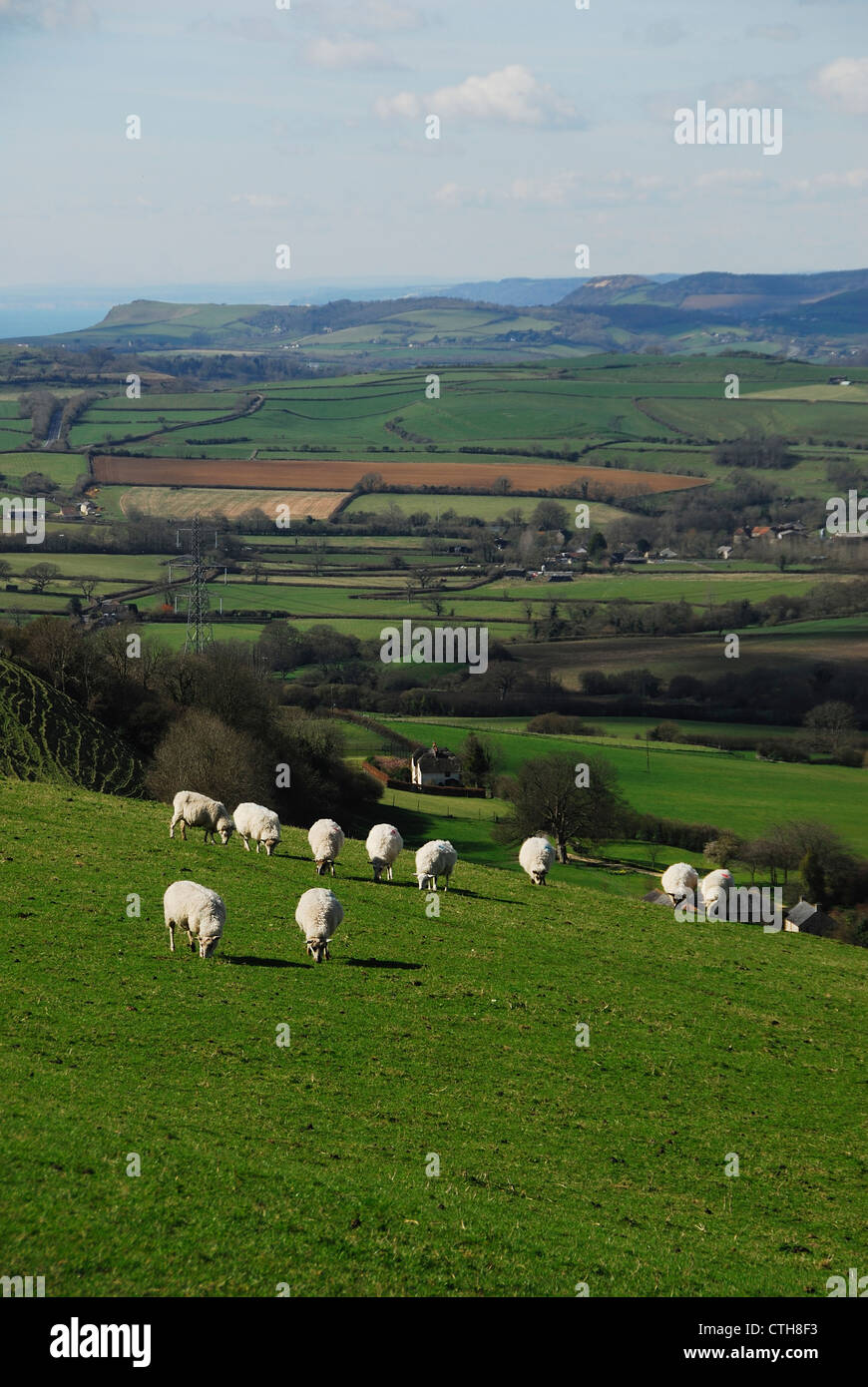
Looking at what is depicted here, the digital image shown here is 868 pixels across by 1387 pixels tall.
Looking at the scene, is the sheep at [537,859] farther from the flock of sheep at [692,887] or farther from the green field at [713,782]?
the green field at [713,782]

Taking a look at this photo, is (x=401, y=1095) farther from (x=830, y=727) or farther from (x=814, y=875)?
(x=830, y=727)

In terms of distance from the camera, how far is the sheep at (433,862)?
2789 centimetres

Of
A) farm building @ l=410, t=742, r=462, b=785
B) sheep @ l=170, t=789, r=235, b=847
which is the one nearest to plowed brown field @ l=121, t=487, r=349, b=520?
farm building @ l=410, t=742, r=462, b=785

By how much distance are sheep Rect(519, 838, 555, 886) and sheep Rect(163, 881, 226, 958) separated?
12.1 m

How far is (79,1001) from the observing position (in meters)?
18.3

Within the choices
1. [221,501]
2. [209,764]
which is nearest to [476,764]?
[209,764]

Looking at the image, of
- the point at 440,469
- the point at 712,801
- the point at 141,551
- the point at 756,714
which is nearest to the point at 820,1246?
the point at 712,801

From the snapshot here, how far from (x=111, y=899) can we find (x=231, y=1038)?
638 centimetres

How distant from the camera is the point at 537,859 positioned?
31828 millimetres

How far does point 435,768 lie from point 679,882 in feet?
116

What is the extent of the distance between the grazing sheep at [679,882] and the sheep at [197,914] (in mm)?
17779
